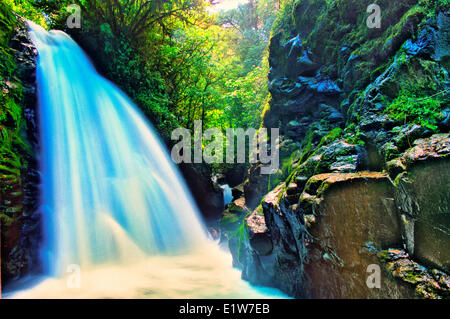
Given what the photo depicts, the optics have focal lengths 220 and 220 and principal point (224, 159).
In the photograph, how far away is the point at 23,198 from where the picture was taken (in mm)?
5105

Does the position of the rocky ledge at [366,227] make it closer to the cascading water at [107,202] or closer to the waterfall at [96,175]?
the cascading water at [107,202]

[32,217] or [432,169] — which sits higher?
[432,169]

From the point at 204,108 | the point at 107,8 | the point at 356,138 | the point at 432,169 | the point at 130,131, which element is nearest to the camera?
the point at 432,169

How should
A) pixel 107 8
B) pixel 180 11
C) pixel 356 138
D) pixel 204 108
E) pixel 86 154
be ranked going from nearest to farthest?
pixel 356 138
pixel 86 154
pixel 107 8
pixel 180 11
pixel 204 108

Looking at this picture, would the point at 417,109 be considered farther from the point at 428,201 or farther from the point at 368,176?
the point at 428,201

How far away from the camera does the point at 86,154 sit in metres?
6.87

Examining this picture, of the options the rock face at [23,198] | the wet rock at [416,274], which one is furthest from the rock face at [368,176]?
the rock face at [23,198]

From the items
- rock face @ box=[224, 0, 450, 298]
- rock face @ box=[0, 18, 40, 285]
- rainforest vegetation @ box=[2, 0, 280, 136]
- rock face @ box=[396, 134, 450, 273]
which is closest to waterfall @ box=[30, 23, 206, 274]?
rock face @ box=[0, 18, 40, 285]

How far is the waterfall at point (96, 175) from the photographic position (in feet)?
18.9

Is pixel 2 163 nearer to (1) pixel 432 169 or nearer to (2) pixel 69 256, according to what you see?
(2) pixel 69 256

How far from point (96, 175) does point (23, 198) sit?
195 cm

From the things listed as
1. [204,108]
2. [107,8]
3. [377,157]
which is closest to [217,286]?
[377,157]

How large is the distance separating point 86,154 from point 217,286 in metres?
5.47

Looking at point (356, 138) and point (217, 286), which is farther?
point (217, 286)
